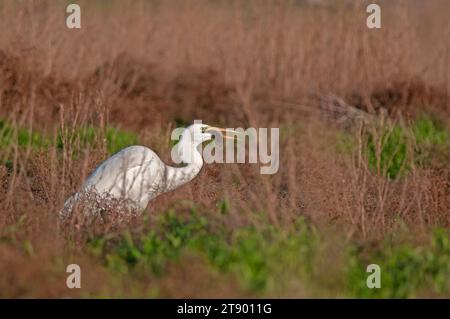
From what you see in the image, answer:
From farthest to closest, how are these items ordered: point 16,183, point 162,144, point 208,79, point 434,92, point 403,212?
point 208,79 < point 434,92 < point 162,144 < point 403,212 < point 16,183

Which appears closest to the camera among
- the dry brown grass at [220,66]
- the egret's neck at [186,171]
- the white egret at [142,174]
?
the white egret at [142,174]

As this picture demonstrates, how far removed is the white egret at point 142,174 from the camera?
755 centimetres

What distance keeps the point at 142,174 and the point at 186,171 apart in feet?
2.01

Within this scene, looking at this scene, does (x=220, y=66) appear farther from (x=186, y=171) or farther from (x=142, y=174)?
(x=142, y=174)

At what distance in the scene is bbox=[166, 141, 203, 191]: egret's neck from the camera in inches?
316

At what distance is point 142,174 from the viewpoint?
297 inches

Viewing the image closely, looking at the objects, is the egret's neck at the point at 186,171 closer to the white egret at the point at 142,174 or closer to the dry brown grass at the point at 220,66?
the white egret at the point at 142,174

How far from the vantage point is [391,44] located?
11.7 m

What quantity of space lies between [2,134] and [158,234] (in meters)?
4.06

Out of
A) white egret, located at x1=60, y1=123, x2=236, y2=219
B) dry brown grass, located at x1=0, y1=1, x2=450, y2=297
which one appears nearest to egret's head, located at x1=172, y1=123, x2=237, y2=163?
white egret, located at x1=60, y1=123, x2=236, y2=219

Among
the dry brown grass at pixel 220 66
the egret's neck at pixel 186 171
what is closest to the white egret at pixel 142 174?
the egret's neck at pixel 186 171

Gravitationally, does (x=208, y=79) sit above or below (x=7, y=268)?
above
